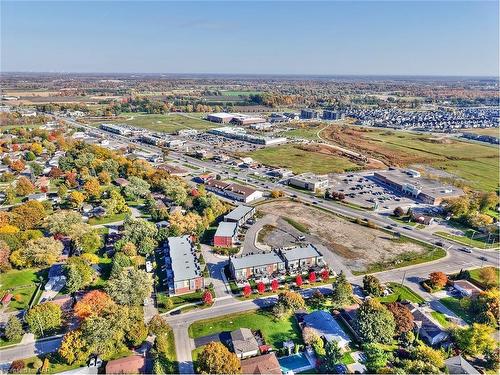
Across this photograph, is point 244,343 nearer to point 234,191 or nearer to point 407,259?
point 407,259

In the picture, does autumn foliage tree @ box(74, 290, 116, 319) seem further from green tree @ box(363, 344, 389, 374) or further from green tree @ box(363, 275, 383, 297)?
green tree @ box(363, 275, 383, 297)

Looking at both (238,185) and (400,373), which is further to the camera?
(238,185)

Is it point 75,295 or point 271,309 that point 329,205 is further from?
point 75,295

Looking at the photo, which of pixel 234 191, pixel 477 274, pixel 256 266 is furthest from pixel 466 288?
pixel 234 191

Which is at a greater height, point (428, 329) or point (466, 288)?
point (466, 288)

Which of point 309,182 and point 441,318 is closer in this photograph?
point 441,318

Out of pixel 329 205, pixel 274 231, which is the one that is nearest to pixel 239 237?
pixel 274 231

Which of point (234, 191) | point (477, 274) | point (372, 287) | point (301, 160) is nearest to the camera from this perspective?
point (372, 287)
